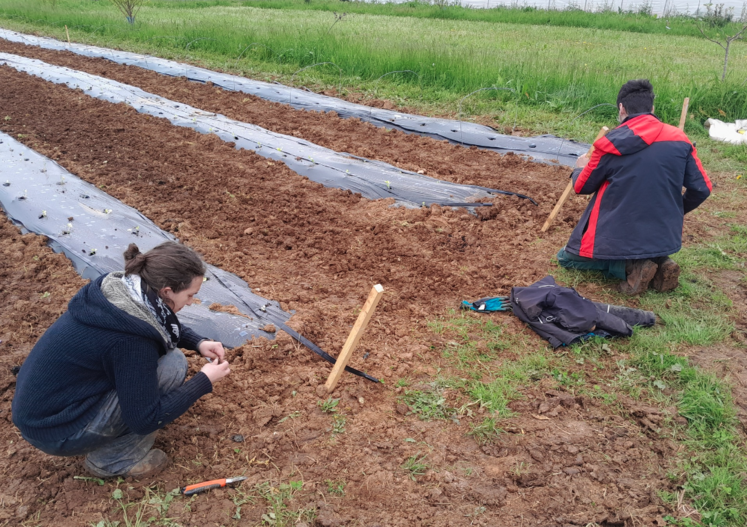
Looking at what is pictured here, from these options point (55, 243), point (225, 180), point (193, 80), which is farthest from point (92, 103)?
point (55, 243)

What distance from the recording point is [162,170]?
5.70m

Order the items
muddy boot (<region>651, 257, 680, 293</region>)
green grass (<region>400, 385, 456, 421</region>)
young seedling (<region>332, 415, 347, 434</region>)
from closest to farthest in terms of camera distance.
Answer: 1. young seedling (<region>332, 415, 347, 434</region>)
2. green grass (<region>400, 385, 456, 421</region>)
3. muddy boot (<region>651, 257, 680, 293</region>)

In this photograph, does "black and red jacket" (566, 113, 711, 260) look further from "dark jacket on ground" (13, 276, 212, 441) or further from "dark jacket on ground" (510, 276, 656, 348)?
"dark jacket on ground" (13, 276, 212, 441)

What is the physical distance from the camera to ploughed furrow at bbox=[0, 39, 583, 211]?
5.62 meters

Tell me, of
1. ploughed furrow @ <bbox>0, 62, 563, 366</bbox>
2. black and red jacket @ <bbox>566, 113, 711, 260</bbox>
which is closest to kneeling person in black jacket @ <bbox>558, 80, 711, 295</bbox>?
black and red jacket @ <bbox>566, 113, 711, 260</bbox>

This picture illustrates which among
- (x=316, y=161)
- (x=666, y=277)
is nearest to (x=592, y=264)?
(x=666, y=277)

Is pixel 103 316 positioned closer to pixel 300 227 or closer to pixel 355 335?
pixel 355 335

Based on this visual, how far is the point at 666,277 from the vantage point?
3.80m

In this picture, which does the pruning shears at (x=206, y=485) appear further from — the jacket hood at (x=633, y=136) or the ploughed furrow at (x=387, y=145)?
the ploughed furrow at (x=387, y=145)

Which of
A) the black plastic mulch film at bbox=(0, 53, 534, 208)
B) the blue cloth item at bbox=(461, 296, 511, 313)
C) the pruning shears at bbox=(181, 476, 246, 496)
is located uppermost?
the black plastic mulch film at bbox=(0, 53, 534, 208)

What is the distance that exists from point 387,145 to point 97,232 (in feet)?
12.0

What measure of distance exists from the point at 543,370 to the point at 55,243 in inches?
151

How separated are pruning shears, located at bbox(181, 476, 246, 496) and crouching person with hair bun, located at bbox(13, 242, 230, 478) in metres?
0.36

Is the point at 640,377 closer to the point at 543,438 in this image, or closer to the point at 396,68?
the point at 543,438
